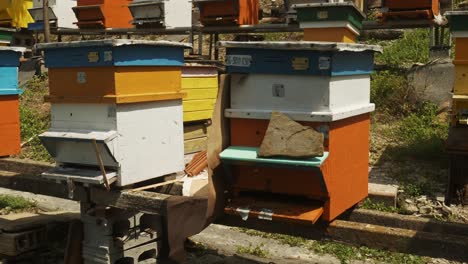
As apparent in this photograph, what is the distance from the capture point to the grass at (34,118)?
982 cm

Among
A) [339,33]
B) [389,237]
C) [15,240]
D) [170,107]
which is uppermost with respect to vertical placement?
[339,33]

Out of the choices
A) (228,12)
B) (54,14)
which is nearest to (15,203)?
(228,12)

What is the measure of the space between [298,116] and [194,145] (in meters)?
3.86

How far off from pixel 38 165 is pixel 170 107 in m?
2.03

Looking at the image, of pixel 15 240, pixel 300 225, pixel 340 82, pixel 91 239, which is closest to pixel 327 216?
pixel 300 225

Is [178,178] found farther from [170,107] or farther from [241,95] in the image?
[241,95]

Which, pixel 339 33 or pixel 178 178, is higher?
pixel 339 33

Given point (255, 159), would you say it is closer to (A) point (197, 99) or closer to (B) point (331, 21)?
(A) point (197, 99)

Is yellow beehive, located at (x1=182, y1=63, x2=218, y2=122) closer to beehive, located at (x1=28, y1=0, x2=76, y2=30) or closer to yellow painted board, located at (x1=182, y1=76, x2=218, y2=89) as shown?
yellow painted board, located at (x1=182, y1=76, x2=218, y2=89)

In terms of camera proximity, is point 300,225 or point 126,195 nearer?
Result: point 300,225

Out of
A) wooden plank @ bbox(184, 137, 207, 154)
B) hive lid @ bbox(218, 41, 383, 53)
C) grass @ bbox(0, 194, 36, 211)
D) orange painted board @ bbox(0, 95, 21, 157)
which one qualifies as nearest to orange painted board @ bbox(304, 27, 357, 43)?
wooden plank @ bbox(184, 137, 207, 154)

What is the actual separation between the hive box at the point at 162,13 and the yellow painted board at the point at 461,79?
778 centimetres

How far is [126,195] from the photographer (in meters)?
4.11

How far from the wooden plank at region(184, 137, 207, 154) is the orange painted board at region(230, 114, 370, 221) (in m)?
3.24
